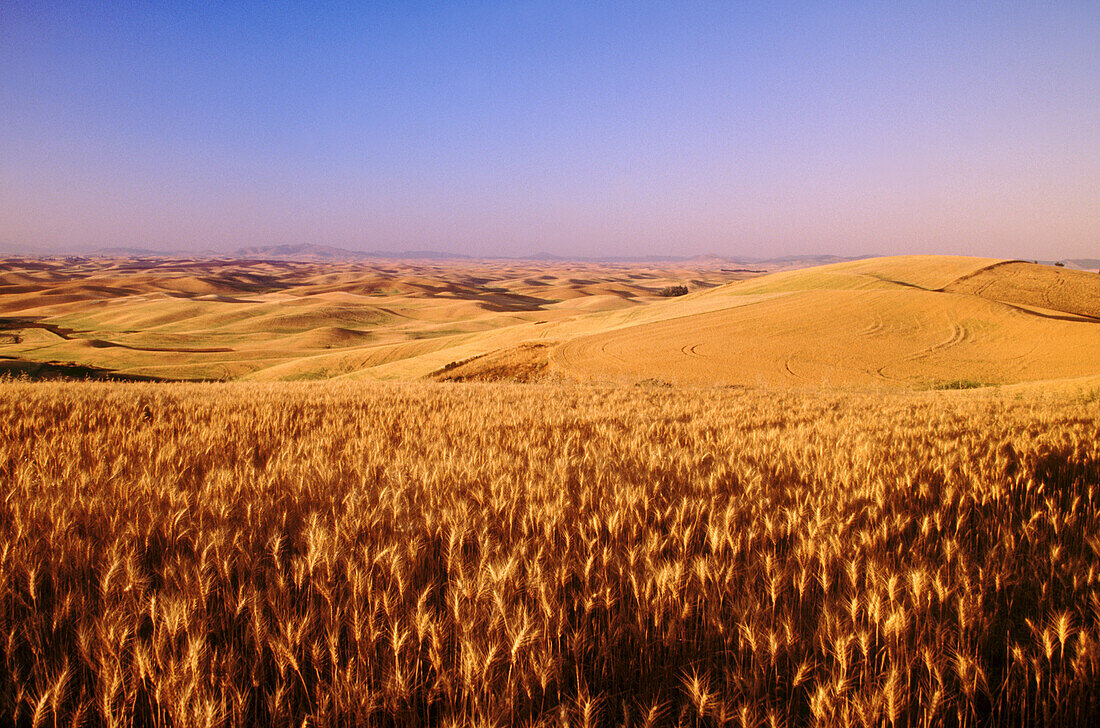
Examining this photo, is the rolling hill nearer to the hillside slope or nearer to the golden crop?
the hillside slope

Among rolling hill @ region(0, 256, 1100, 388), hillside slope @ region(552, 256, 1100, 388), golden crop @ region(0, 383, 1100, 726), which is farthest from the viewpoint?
rolling hill @ region(0, 256, 1100, 388)

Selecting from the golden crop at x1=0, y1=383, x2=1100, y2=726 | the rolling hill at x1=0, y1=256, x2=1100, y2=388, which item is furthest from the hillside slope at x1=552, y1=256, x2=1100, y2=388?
the golden crop at x1=0, y1=383, x2=1100, y2=726

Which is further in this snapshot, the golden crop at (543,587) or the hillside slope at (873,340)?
the hillside slope at (873,340)

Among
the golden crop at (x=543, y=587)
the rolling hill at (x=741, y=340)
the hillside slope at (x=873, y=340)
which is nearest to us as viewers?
the golden crop at (x=543, y=587)

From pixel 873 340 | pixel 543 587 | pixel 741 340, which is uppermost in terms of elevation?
pixel 543 587

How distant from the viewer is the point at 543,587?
1800 mm

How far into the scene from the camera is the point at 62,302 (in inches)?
2758

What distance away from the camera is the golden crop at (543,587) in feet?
4.91

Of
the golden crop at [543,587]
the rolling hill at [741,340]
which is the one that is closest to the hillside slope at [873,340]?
the rolling hill at [741,340]

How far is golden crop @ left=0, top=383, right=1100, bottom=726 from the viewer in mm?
1496

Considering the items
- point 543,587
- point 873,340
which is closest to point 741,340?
point 873,340

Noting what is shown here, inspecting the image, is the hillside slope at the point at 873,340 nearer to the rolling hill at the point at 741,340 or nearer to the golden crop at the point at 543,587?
the rolling hill at the point at 741,340

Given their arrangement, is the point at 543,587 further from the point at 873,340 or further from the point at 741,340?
the point at 873,340

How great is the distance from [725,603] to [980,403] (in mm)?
8284
